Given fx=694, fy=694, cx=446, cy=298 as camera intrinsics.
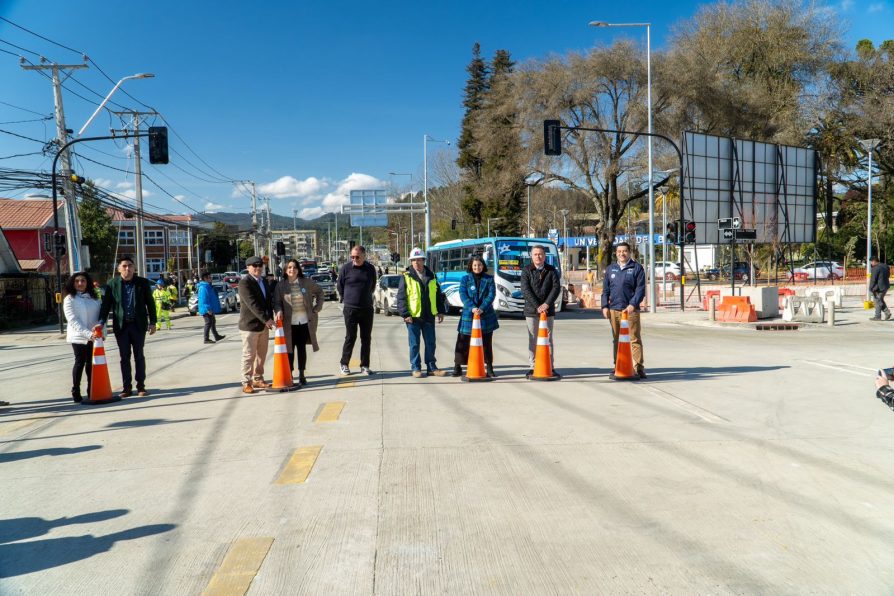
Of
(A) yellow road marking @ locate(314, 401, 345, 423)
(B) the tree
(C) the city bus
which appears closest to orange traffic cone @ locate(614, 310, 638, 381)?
(A) yellow road marking @ locate(314, 401, 345, 423)

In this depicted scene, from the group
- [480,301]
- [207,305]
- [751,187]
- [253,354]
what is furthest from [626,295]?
[751,187]

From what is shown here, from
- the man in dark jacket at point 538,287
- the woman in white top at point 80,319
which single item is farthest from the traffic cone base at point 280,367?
the man in dark jacket at point 538,287

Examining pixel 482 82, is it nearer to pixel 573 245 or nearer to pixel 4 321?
pixel 573 245

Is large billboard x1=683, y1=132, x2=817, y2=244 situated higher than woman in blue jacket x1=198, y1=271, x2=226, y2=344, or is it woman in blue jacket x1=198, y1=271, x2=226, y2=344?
large billboard x1=683, y1=132, x2=817, y2=244

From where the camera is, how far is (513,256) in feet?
80.6

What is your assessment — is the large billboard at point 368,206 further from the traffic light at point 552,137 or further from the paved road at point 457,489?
the paved road at point 457,489

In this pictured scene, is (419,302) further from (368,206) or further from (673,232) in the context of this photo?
(368,206)

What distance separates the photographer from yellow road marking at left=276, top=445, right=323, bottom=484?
548 centimetres

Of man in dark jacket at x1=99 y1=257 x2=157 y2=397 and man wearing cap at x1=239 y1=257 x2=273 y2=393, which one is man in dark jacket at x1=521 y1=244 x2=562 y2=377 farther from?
man in dark jacket at x1=99 y1=257 x2=157 y2=397

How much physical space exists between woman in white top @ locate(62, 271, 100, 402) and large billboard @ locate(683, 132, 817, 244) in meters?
27.0

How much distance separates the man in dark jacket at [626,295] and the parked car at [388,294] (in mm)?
17182

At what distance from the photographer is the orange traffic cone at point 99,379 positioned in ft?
30.0

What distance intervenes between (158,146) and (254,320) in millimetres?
15033

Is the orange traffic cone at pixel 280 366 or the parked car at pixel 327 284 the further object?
the parked car at pixel 327 284
